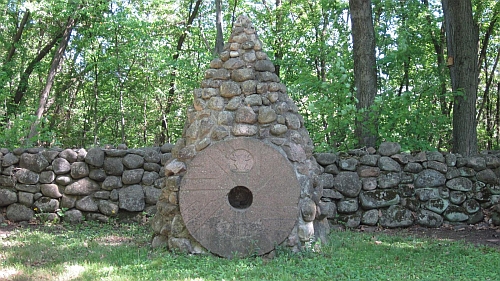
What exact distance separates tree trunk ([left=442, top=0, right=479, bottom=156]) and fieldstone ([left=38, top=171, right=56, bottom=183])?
680 centimetres

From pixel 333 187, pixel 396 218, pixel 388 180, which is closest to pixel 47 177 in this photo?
pixel 333 187

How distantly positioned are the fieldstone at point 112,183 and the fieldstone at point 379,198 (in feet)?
12.5

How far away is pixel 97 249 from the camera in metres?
6.04

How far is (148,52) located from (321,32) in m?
4.69

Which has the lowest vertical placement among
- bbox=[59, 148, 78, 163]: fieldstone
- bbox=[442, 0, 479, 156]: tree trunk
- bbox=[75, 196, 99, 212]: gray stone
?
bbox=[75, 196, 99, 212]: gray stone

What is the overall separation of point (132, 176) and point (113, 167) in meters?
0.34

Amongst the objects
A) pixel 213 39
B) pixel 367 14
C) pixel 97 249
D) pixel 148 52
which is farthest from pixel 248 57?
pixel 213 39

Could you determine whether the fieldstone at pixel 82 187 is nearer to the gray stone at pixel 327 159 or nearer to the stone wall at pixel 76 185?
the stone wall at pixel 76 185

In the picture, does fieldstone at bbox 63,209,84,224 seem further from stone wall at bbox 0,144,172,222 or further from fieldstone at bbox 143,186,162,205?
fieldstone at bbox 143,186,162,205

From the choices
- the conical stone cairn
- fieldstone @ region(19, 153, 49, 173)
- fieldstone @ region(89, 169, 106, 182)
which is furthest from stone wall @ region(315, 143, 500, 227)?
fieldstone @ region(19, 153, 49, 173)

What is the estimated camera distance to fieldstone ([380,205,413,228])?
797cm

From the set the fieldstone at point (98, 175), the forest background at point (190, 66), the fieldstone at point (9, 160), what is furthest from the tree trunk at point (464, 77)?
the fieldstone at point (9, 160)

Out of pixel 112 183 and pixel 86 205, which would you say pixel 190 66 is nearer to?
pixel 112 183

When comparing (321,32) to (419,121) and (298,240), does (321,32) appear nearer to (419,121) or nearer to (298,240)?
(419,121)
